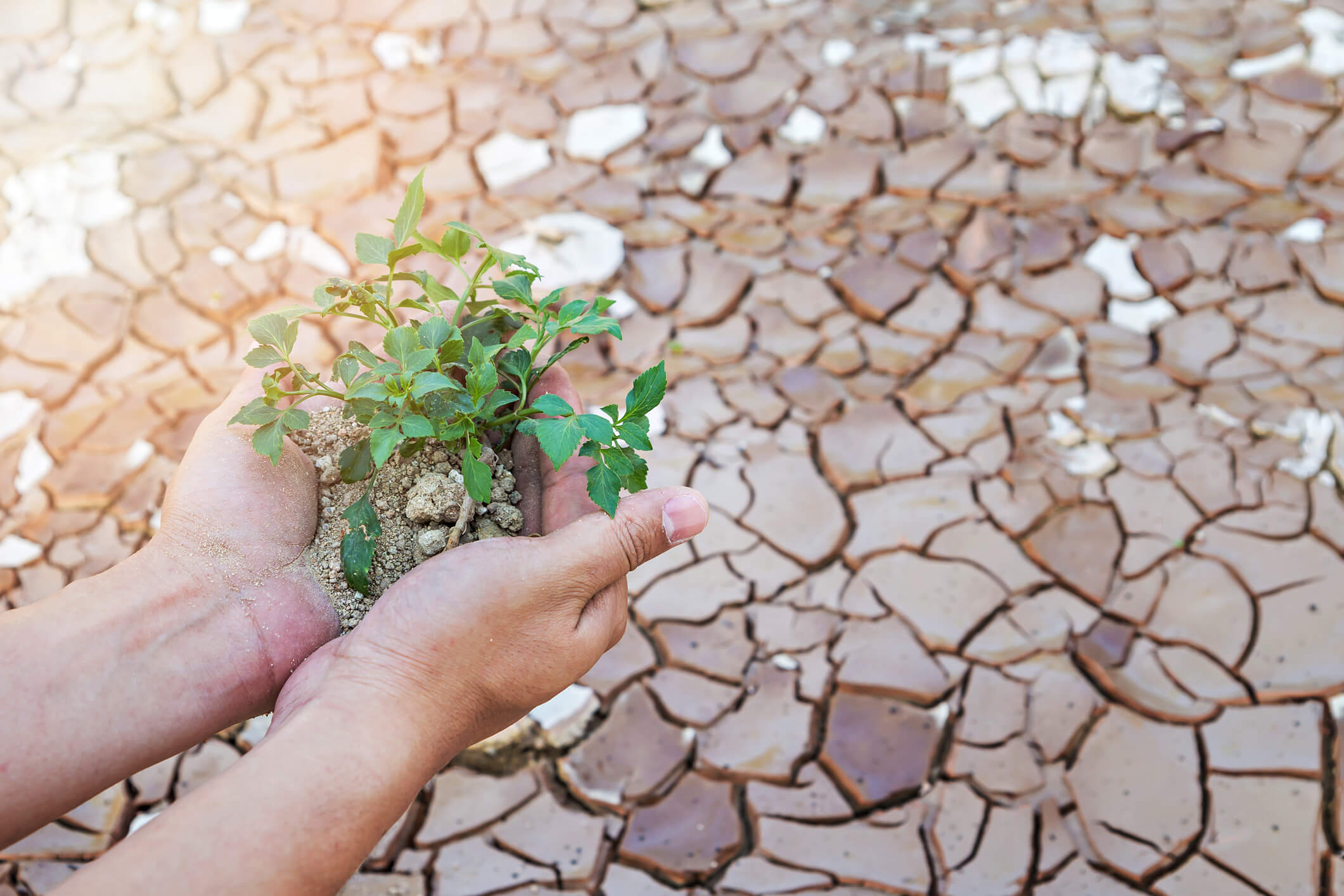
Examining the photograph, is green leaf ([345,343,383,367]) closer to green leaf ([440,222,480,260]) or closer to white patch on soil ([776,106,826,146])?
green leaf ([440,222,480,260])

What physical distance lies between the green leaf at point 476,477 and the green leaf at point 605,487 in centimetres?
14

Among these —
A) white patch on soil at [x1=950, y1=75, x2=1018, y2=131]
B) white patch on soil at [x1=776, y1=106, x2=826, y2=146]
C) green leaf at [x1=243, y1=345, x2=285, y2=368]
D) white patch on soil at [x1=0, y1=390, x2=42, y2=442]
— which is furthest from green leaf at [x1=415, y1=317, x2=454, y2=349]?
white patch on soil at [x1=950, y1=75, x2=1018, y2=131]

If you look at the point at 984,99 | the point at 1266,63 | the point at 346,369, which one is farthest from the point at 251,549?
the point at 1266,63

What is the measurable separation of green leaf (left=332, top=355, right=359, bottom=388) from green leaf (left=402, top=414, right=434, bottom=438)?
0.11 meters

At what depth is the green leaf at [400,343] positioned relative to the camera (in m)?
1.25

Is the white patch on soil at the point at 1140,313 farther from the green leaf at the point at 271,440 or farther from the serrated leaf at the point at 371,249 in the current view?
the green leaf at the point at 271,440

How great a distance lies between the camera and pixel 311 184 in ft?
10.9

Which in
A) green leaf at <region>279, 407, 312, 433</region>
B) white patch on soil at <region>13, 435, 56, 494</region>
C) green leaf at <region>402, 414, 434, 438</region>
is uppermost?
green leaf at <region>279, 407, 312, 433</region>

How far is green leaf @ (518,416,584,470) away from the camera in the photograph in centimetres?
116

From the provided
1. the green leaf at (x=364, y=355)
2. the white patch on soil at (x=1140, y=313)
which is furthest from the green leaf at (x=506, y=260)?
the white patch on soil at (x=1140, y=313)

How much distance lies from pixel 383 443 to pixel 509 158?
2.46 meters

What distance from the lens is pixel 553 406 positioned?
1.21 meters

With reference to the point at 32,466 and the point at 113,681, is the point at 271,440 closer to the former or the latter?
the point at 113,681

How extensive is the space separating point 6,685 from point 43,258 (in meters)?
2.51
